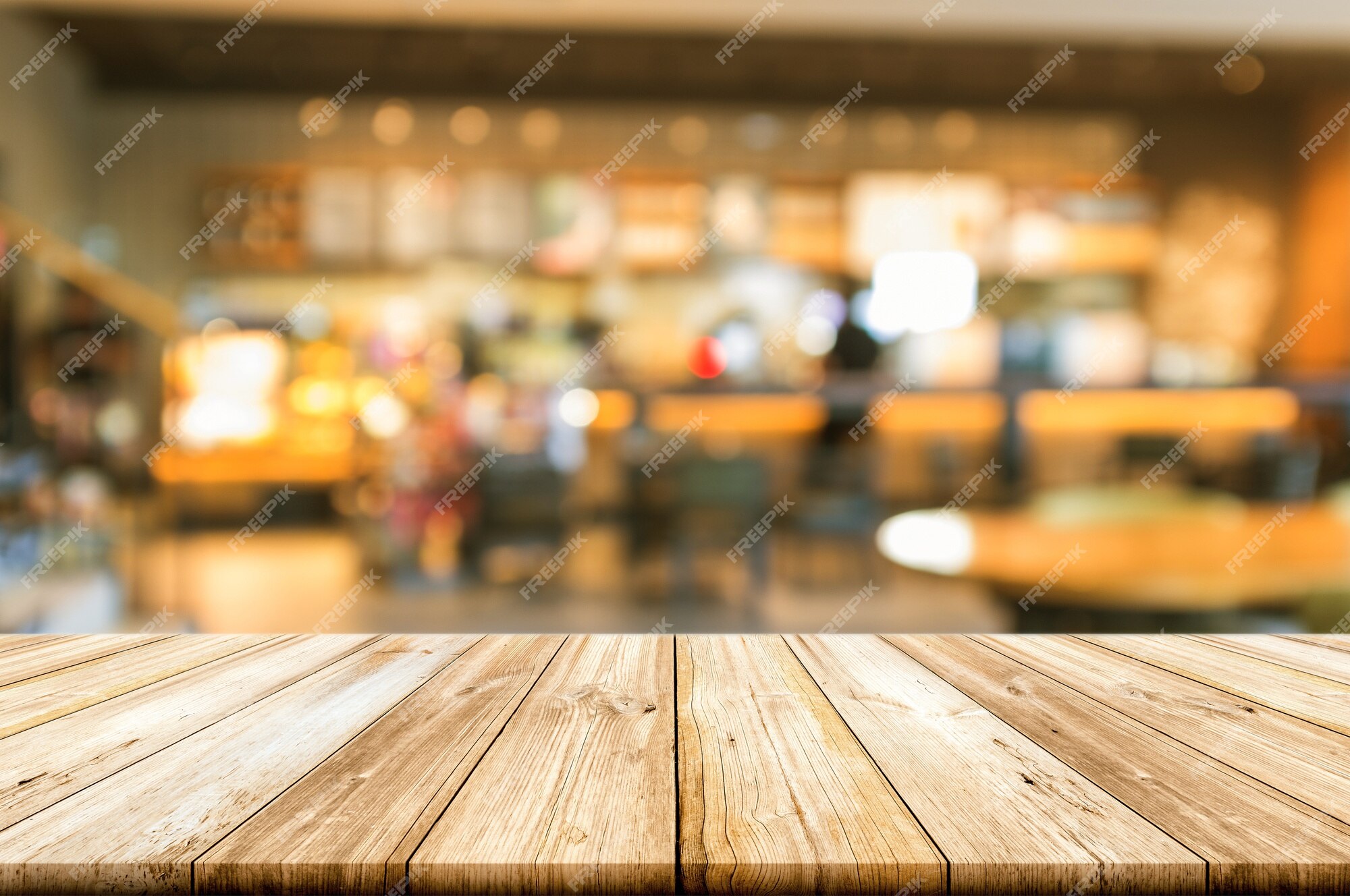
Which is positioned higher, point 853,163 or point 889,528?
point 853,163

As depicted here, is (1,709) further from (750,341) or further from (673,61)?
(673,61)

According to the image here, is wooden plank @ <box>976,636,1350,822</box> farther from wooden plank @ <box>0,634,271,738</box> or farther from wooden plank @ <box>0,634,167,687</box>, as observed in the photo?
wooden plank @ <box>0,634,167,687</box>

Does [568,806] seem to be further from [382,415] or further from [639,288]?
[639,288]

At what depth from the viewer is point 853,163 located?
6543 mm

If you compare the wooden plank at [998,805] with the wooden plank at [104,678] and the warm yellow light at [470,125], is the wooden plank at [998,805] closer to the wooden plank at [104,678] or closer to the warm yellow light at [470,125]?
the wooden plank at [104,678]

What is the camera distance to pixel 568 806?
0.58 m

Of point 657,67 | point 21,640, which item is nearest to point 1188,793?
point 21,640

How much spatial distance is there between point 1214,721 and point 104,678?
1.05 meters

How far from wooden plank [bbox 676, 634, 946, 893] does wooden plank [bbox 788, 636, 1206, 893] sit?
19 mm

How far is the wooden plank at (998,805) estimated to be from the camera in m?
0.52

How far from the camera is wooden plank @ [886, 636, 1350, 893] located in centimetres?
52

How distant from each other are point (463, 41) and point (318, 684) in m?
5.62

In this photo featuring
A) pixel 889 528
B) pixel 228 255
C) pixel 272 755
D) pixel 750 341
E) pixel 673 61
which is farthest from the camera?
pixel 228 255

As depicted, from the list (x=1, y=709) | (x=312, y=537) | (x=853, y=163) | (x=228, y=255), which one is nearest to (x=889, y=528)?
(x=1, y=709)
